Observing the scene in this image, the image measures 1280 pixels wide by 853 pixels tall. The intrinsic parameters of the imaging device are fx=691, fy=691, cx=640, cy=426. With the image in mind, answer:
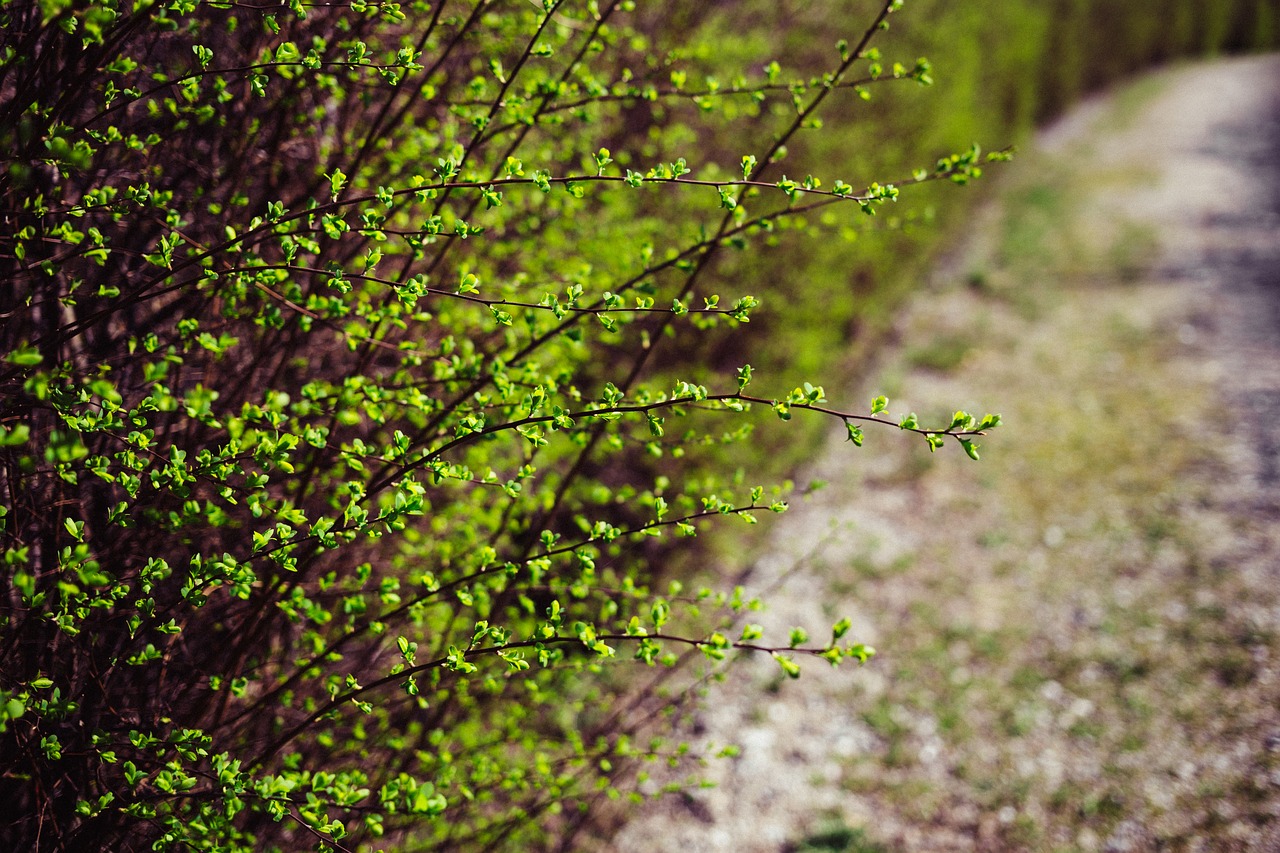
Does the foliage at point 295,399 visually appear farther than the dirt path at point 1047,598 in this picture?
No

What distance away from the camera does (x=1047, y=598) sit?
193 inches

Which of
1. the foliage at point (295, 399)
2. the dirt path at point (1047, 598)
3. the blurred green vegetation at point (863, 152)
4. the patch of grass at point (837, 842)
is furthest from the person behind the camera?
the blurred green vegetation at point (863, 152)

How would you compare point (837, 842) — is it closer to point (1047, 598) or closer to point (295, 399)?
point (1047, 598)

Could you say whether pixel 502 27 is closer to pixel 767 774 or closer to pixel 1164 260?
pixel 767 774

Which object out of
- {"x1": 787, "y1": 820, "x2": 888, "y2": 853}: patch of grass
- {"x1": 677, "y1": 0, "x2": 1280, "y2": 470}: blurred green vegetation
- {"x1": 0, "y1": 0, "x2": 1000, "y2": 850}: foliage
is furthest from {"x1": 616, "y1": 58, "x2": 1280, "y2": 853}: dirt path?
{"x1": 0, "y1": 0, "x2": 1000, "y2": 850}: foliage

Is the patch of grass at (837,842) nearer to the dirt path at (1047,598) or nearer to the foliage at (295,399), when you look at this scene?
the dirt path at (1047,598)

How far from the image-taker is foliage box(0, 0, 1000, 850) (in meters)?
1.33

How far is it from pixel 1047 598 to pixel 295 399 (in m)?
4.98

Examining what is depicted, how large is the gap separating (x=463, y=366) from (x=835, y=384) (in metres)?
5.94

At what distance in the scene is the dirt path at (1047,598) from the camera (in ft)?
12.0

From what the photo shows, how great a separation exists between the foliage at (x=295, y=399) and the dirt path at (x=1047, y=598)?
996 mm

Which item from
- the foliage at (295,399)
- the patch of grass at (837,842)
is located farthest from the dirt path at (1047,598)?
the foliage at (295,399)

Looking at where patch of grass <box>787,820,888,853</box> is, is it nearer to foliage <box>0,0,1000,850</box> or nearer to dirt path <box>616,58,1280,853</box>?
dirt path <box>616,58,1280,853</box>

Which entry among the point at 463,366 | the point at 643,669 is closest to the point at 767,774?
the point at 643,669
